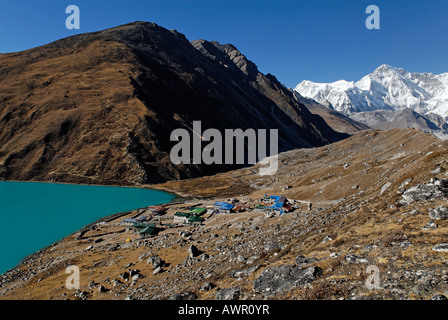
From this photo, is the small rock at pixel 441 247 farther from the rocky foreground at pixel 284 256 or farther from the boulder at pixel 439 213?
the boulder at pixel 439 213

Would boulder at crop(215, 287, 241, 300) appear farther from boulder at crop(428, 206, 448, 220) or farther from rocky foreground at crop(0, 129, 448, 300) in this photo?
boulder at crop(428, 206, 448, 220)

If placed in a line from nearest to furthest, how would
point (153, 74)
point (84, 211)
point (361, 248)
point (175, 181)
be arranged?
point (361, 248) → point (84, 211) → point (175, 181) → point (153, 74)

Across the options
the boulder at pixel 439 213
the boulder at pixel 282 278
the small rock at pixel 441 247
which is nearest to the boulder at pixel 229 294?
the boulder at pixel 282 278

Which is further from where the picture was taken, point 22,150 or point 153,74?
point 153,74

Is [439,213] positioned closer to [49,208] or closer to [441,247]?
[441,247]

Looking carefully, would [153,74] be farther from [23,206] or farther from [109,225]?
[109,225]

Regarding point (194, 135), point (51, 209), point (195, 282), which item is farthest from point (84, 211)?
point (194, 135)

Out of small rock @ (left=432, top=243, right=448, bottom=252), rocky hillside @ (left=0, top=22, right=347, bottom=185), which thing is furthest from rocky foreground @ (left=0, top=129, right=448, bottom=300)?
rocky hillside @ (left=0, top=22, right=347, bottom=185)

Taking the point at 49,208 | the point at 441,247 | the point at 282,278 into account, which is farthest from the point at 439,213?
the point at 49,208
